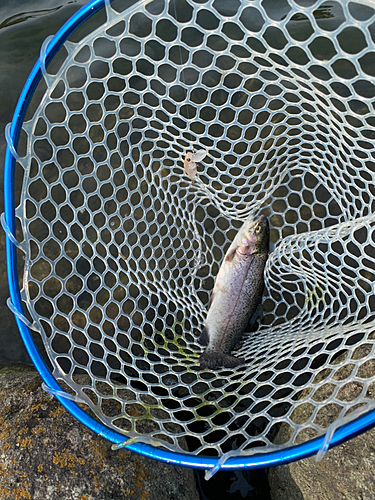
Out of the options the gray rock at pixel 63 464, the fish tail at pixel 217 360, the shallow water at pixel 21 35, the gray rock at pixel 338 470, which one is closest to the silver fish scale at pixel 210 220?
the fish tail at pixel 217 360

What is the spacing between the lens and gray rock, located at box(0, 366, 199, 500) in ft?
8.40

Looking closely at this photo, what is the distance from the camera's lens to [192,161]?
3713mm

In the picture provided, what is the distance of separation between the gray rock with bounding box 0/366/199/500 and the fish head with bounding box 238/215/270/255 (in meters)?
1.97

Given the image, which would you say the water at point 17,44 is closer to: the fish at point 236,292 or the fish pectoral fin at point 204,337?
the fish pectoral fin at point 204,337

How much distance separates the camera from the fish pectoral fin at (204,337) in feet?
11.3

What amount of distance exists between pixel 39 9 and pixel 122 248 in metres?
3.41

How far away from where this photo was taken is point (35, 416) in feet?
9.48

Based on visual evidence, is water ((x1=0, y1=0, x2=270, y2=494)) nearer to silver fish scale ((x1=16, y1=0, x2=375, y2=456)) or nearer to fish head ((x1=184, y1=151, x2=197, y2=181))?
silver fish scale ((x1=16, y1=0, x2=375, y2=456))

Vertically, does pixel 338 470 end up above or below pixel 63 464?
below

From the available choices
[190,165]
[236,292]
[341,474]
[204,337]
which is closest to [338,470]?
[341,474]

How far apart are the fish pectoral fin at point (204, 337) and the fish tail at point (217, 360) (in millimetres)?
128

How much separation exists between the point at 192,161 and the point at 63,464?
284 cm

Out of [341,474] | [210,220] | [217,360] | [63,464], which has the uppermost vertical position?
[210,220]

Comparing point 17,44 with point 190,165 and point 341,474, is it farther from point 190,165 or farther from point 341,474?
point 341,474
